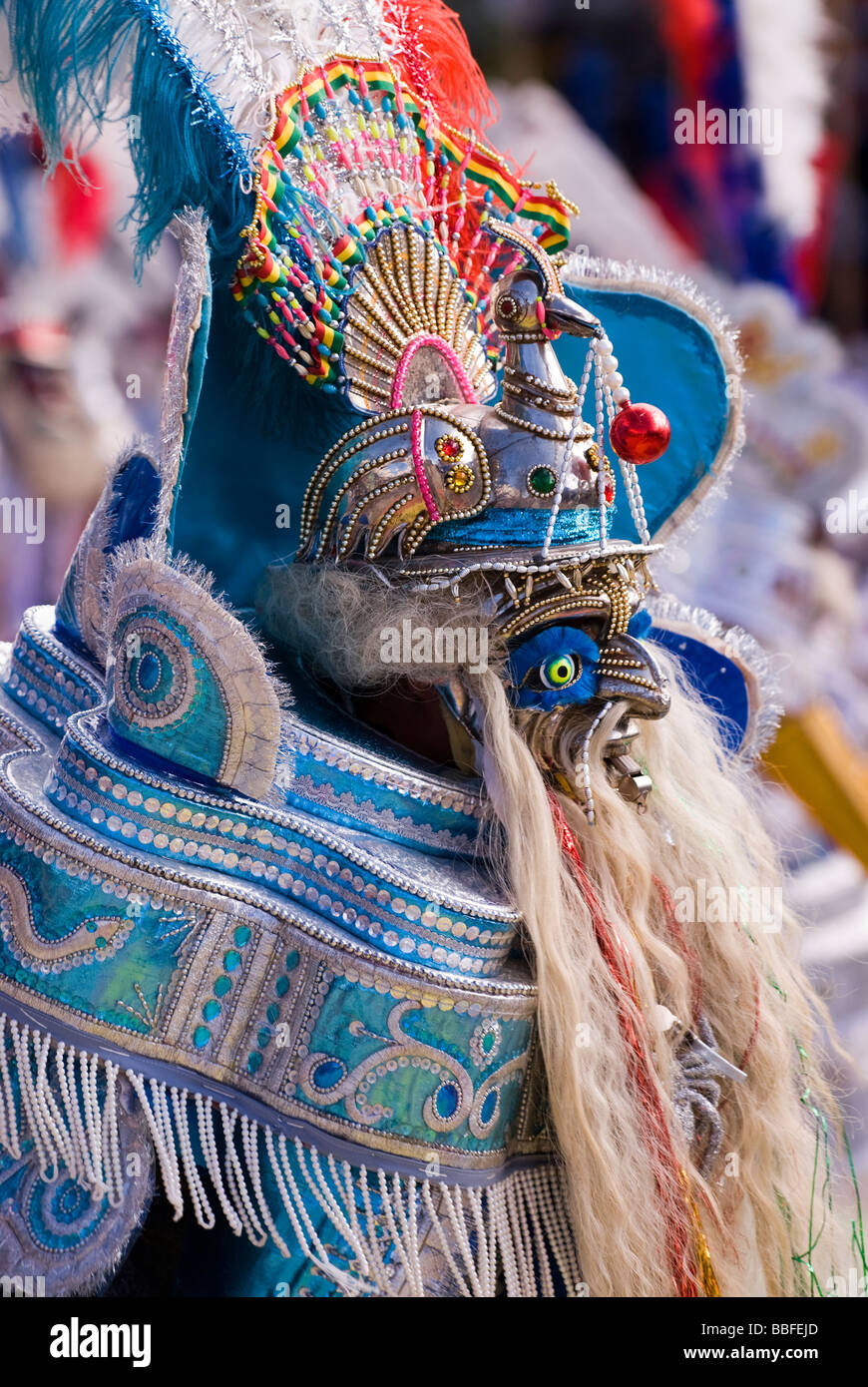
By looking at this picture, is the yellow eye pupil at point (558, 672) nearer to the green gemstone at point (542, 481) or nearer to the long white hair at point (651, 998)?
the long white hair at point (651, 998)

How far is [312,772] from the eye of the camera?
1.44 metres

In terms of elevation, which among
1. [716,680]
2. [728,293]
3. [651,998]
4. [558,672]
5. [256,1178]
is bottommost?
[256,1178]

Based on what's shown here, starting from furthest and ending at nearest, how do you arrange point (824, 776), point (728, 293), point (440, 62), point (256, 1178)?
point (728, 293) → point (824, 776) → point (440, 62) → point (256, 1178)

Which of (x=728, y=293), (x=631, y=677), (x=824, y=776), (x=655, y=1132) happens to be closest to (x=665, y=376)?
(x=631, y=677)

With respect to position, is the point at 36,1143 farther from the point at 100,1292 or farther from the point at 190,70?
the point at 190,70

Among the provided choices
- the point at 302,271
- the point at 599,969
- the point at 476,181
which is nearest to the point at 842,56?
the point at 476,181

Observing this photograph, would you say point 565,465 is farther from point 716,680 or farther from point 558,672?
point 716,680

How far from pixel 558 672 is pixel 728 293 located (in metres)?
3.36

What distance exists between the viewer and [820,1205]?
1606 millimetres

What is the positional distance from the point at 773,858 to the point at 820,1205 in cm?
Answer: 45

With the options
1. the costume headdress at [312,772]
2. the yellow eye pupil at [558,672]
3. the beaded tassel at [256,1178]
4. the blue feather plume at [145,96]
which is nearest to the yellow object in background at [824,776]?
the costume headdress at [312,772]

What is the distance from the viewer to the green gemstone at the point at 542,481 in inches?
55.6

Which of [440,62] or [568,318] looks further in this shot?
[440,62]

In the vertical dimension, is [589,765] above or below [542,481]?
below
